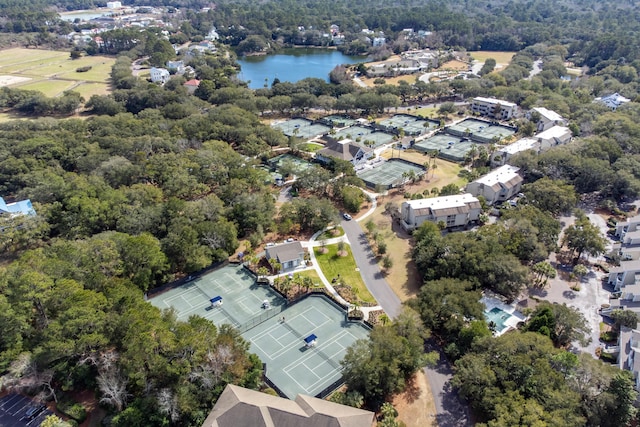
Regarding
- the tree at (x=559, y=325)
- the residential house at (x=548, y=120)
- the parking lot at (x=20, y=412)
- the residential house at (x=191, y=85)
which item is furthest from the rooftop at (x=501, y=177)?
the residential house at (x=191, y=85)

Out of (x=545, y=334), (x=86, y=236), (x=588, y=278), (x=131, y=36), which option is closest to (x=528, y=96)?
(x=588, y=278)

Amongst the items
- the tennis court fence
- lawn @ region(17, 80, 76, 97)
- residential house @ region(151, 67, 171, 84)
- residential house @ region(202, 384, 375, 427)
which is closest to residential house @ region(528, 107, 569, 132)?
the tennis court fence

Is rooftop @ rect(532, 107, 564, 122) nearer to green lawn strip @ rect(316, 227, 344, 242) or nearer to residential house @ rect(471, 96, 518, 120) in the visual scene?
residential house @ rect(471, 96, 518, 120)

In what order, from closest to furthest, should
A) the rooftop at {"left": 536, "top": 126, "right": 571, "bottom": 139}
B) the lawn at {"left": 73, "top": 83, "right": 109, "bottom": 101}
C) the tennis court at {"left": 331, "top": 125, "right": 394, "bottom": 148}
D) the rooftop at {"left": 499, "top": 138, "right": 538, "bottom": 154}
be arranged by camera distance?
1. the rooftop at {"left": 499, "top": 138, "right": 538, "bottom": 154}
2. the rooftop at {"left": 536, "top": 126, "right": 571, "bottom": 139}
3. the tennis court at {"left": 331, "top": 125, "right": 394, "bottom": 148}
4. the lawn at {"left": 73, "top": 83, "right": 109, "bottom": 101}

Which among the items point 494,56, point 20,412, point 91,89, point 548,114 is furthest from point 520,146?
point 91,89

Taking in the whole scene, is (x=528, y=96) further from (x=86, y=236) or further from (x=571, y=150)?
(x=86, y=236)

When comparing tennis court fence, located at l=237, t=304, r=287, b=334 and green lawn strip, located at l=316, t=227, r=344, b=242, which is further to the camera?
green lawn strip, located at l=316, t=227, r=344, b=242

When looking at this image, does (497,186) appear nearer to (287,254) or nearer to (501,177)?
(501,177)
